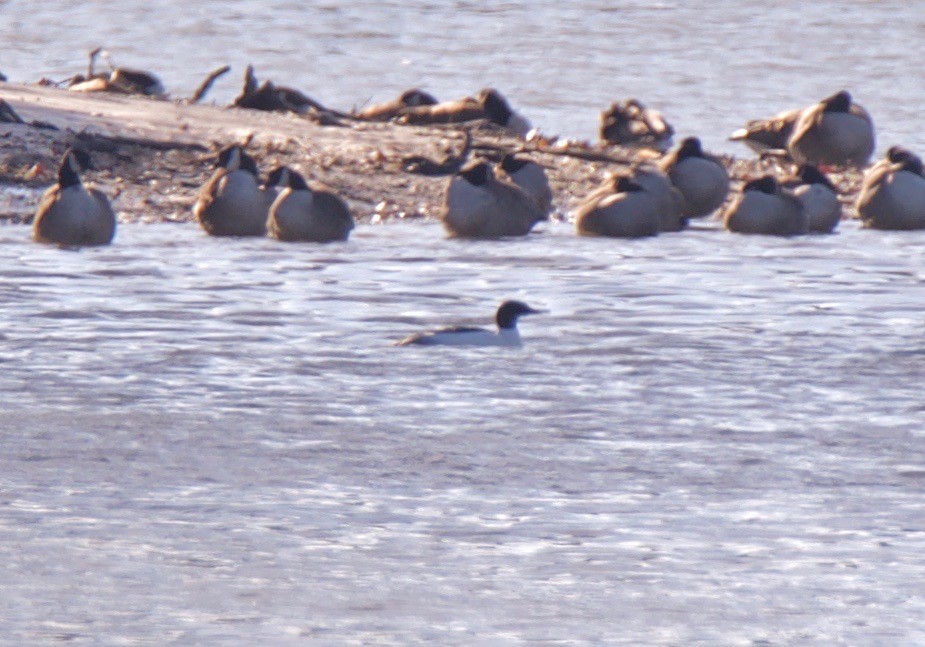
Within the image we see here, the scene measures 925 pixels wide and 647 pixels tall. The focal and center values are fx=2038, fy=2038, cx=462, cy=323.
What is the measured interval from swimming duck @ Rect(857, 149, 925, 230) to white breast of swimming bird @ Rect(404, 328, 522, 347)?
20.1 ft

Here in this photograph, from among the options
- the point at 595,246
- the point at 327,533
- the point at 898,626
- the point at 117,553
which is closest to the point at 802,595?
the point at 898,626

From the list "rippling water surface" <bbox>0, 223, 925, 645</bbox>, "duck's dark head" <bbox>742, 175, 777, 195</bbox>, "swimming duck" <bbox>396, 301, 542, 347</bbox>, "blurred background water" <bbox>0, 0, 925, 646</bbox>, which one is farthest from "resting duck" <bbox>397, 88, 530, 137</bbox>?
"swimming duck" <bbox>396, 301, 542, 347</bbox>

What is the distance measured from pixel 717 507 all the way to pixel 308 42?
29241 millimetres

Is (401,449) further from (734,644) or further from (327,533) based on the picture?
(734,644)

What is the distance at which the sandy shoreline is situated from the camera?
639 inches

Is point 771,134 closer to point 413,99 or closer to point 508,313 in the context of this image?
point 413,99

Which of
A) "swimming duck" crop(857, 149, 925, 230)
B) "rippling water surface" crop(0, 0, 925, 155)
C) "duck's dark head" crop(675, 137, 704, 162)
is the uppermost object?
"duck's dark head" crop(675, 137, 704, 162)

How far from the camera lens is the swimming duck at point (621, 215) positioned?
48.3ft

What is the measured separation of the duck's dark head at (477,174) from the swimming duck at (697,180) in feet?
6.15

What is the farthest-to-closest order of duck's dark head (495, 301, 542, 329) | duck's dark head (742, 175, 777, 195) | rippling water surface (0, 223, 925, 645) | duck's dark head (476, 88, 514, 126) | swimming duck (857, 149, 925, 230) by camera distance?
1. duck's dark head (476, 88, 514, 126)
2. swimming duck (857, 149, 925, 230)
3. duck's dark head (742, 175, 777, 195)
4. duck's dark head (495, 301, 542, 329)
5. rippling water surface (0, 223, 925, 645)

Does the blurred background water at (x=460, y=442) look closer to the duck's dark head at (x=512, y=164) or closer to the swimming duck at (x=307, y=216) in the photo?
the swimming duck at (x=307, y=216)

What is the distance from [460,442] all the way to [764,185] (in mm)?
7852

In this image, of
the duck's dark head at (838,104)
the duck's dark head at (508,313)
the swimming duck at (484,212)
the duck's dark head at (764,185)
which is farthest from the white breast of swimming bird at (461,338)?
the duck's dark head at (838,104)

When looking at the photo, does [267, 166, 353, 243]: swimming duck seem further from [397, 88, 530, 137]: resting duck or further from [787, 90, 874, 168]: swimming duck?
[787, 90, 874, 168]: swimming duck
